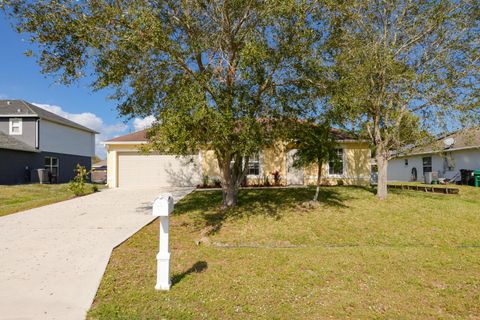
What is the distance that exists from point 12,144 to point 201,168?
1206cm

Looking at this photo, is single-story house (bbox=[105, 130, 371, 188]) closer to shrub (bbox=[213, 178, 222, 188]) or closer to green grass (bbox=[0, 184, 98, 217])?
shrub (bbox=[213, 178, 222, 188])

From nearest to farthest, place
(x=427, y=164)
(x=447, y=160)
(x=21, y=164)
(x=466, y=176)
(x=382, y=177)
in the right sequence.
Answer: (x=382, y=177)
(x=466, y=176)
(x=21, y=164)
(x=447, y=160)
(x=427, y=164)

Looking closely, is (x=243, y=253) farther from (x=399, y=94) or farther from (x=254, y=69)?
(x=399, y=94)

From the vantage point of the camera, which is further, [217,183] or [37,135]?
[37,135]

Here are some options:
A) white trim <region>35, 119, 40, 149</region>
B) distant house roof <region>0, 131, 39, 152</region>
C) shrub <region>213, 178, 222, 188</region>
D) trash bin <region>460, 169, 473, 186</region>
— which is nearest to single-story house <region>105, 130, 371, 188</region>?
shrub <region>213, 178, 222, 188</region>

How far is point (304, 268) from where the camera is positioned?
16.2ft

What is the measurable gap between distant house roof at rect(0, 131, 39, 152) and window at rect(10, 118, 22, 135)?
1.60 feet

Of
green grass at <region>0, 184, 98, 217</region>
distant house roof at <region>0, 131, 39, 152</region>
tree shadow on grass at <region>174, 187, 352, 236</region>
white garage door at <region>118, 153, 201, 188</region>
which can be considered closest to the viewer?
tree shadow on grass at <region>174, 187, 352, 236</region>

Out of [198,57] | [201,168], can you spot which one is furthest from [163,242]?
[201,168]

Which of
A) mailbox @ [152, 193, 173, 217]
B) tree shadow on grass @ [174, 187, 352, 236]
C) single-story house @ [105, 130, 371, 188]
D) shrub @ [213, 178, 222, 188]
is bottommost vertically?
tree shadow on grass @ [174, 187, 352, 236]

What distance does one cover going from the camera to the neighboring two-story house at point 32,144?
18.8 meters

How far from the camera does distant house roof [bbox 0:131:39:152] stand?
1808 centimetres

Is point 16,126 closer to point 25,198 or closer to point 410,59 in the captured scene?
point 25,198

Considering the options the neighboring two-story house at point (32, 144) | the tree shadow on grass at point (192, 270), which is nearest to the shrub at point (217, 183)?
the tree shadow on grass at point (192, 270)
